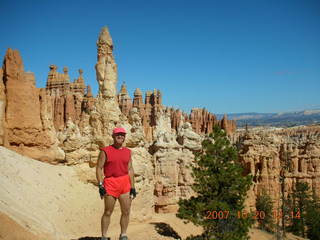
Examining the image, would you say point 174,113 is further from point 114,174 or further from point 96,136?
point 114,174

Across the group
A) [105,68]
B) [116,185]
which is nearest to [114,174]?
[116,185]

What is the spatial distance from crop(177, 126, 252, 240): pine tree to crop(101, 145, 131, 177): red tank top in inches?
298

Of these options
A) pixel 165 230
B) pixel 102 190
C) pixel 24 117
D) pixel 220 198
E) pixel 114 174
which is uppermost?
pixel 24 117

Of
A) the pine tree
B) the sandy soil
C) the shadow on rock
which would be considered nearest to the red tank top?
the sandy soil

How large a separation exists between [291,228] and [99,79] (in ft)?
86.6

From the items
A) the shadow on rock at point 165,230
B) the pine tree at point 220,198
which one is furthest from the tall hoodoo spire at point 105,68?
the shadow on rock at point 165,230

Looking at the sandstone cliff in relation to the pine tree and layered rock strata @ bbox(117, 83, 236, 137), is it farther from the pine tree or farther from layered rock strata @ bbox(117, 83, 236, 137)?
layered rock strata @ bbox(117, 83, 236, 137)

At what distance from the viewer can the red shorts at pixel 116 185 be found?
234 inches

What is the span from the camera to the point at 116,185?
5980mm

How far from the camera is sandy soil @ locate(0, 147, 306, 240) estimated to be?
24.2 ft

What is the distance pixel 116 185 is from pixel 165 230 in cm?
971

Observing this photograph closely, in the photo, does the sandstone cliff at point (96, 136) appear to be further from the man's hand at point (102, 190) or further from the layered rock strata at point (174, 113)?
the layered rock strata at point (174, 113)

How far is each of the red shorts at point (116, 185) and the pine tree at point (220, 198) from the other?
24.1 feet

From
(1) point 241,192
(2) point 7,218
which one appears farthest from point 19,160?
(1) point 241,192
